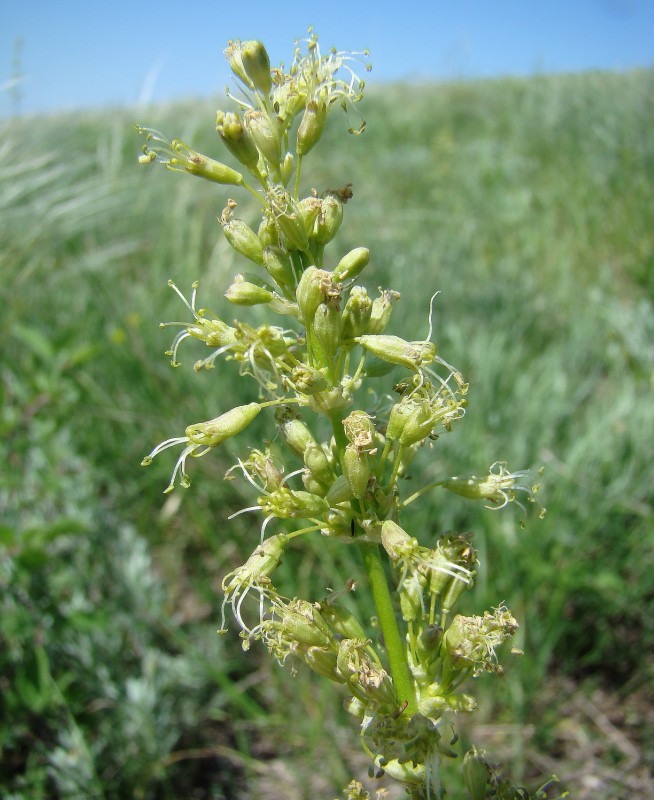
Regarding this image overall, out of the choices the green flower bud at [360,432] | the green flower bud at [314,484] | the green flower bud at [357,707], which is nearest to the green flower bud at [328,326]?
the green flower bud at [360,432]

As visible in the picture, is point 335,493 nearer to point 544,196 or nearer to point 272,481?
point 272,481

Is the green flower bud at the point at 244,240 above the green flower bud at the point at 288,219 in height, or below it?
below

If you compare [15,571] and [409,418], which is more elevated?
[409,418]

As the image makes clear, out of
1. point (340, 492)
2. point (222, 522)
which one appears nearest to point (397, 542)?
point (340, 492)

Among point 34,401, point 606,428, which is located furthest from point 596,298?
point 34,401

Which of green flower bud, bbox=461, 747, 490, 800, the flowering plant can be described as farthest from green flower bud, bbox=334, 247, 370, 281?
green flower bud, bbox=461, 747, 490, 800

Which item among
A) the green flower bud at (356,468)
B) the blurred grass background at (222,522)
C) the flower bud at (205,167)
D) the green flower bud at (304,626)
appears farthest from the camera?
the blurred grass background at (222,522)

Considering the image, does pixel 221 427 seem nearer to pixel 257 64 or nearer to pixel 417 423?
pixel 417 423

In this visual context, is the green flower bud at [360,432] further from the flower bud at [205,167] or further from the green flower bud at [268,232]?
the flower bud at [205,167]
